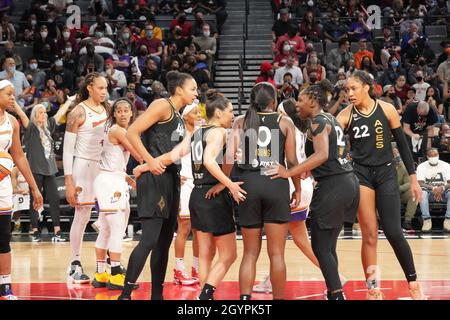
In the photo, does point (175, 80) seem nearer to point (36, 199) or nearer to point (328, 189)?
point (328, 189)

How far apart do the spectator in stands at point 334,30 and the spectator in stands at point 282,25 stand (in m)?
0.83

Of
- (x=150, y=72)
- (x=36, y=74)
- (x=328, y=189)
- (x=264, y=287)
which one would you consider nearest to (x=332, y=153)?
(x=328, y=189)

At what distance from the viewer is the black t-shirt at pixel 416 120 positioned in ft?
50.8

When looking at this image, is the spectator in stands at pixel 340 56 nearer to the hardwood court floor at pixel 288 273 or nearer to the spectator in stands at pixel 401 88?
the spectator in stands at pixel 401 88

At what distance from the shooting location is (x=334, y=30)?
20000mm

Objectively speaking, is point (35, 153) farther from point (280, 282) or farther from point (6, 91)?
point (280, 282)

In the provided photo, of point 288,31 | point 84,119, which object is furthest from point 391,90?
point 84,119

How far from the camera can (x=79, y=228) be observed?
349 inches

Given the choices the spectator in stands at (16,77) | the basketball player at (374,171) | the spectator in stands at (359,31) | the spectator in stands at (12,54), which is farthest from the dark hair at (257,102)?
the spectator in stands at (359,31)

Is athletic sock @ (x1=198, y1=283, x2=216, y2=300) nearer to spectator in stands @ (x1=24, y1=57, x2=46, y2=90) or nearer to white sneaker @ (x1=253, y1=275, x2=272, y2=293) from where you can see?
white sneaker @ (x1=253, y1=275, x2=272, y2=293)

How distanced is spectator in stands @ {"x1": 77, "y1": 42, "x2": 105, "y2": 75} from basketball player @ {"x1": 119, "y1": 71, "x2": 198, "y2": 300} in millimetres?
10782

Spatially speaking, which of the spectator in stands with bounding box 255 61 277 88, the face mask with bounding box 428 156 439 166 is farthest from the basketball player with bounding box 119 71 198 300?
the spectator in stands with bounding box 255 61 277 88

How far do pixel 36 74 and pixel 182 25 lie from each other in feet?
12.1

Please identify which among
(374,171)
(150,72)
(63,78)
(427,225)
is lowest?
(427,225)
